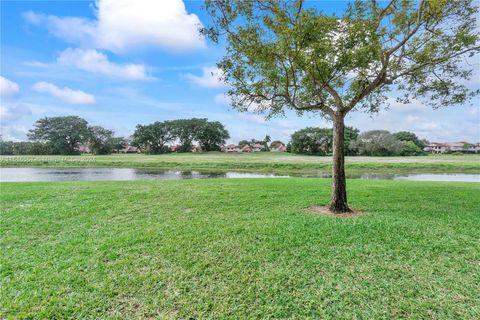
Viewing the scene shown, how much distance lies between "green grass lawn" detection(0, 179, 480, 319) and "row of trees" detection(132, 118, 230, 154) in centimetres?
6738

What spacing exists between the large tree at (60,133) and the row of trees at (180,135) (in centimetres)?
1385

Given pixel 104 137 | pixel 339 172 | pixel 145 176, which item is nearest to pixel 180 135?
pixel 104 137

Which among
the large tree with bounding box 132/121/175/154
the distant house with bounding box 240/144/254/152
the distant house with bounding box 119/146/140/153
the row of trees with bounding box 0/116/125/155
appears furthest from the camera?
the distant house with bounding box 240/144/254/152

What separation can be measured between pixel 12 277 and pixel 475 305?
5.66 meters

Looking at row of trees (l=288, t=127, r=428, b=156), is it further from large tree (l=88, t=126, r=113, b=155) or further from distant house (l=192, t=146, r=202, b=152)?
large tree (l=88, t=126, r=113, b=155)

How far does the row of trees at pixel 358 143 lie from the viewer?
57156mm

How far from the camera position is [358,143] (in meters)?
58.3

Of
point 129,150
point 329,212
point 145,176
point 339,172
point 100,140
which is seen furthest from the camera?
point 129,150

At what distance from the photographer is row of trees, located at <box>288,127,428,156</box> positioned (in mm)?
57156

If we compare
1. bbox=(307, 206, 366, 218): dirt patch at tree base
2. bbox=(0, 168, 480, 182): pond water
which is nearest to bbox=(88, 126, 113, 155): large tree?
bbox=(0, 168, 480, 182): pond water

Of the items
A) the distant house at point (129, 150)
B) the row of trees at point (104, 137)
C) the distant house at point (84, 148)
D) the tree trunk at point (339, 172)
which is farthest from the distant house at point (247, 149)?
the tree trunk at point (339, 172)

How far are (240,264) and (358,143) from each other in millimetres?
60616

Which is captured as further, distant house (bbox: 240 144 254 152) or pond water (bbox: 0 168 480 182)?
distant house (bbox: 240 144 254 152)

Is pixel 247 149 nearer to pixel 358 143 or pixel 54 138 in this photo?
pixel 358 143
